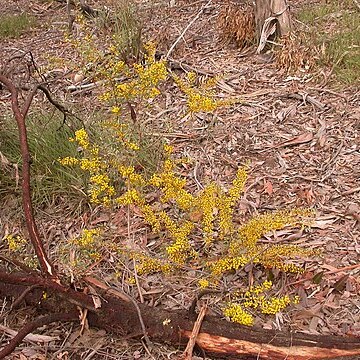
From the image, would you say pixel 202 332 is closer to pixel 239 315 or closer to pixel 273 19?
pixel 239 315

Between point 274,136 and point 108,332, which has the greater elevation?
point 274,136

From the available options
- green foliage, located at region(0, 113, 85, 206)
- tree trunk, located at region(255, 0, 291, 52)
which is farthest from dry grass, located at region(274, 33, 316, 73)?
green foliage, located at region(0, 113, 85, 206)

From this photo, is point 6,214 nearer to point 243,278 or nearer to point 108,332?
point 108,332

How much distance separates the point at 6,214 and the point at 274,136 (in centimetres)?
158

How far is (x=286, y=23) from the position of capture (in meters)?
4.26

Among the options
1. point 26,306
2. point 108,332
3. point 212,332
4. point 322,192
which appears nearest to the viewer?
point 212,332

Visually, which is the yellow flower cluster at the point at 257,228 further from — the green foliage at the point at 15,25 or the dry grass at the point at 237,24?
the green foliage at the point at 15,25

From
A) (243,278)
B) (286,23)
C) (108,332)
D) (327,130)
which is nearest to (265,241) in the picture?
(243,278)

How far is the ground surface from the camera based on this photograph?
232 cm

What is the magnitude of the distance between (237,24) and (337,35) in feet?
2.53

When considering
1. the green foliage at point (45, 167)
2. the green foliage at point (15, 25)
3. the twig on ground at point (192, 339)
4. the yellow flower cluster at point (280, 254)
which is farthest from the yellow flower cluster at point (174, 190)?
the green foliage at point (15, 25)

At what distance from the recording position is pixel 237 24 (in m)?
4.46

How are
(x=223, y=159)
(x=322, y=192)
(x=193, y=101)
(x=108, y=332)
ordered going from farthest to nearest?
(x=223, y=159)
(x=322, y=192)
(x=193, y=101)
(x=108, y=332)

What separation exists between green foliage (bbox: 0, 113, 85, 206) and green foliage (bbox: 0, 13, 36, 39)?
253 cm
